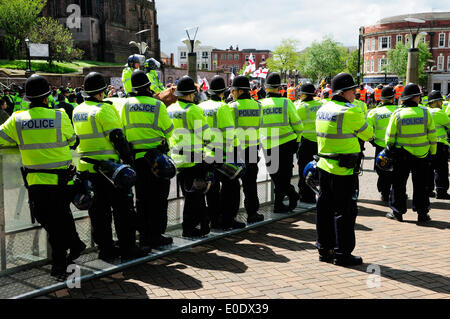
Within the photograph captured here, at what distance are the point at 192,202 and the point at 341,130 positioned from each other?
2.35m

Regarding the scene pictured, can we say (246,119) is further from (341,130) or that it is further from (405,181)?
(405,181)

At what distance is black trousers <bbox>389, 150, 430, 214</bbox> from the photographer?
7766 millimetres

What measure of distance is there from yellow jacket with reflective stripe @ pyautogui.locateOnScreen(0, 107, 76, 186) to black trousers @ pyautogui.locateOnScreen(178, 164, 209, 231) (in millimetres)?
2016

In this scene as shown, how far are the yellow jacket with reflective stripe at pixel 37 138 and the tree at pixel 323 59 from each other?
7710cm

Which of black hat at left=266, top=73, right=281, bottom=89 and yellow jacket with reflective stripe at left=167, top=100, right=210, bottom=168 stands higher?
black hat at left=266, top=73, right=281, bottom=89

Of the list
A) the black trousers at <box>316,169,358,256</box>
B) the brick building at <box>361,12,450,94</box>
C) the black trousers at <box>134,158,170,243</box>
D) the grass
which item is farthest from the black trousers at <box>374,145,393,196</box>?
the brick building at <box>361,12,450,94</box>

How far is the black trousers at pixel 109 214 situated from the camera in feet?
18.3

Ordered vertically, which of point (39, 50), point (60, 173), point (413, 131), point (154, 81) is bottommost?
point (60, 173)

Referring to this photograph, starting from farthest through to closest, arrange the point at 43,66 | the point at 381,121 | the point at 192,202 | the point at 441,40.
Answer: the point at 441,40 → the point at 43,66 → the point at 381,121 → the point at 192,202

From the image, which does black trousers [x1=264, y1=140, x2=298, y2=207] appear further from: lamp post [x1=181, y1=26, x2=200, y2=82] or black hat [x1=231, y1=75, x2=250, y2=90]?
lamp post [x1=181, y1=26, x2=200, y2=82]

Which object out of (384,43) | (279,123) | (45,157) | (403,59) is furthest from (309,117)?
(384,43)

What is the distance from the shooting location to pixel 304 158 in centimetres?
888

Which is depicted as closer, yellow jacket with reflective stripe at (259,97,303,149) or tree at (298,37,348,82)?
yellow jacket with reflective stripe at (259,97,303,149)

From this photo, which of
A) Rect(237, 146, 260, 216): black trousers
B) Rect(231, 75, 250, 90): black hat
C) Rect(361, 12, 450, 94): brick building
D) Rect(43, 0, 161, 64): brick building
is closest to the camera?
Rect(231, 75, 250, 90): black hat
